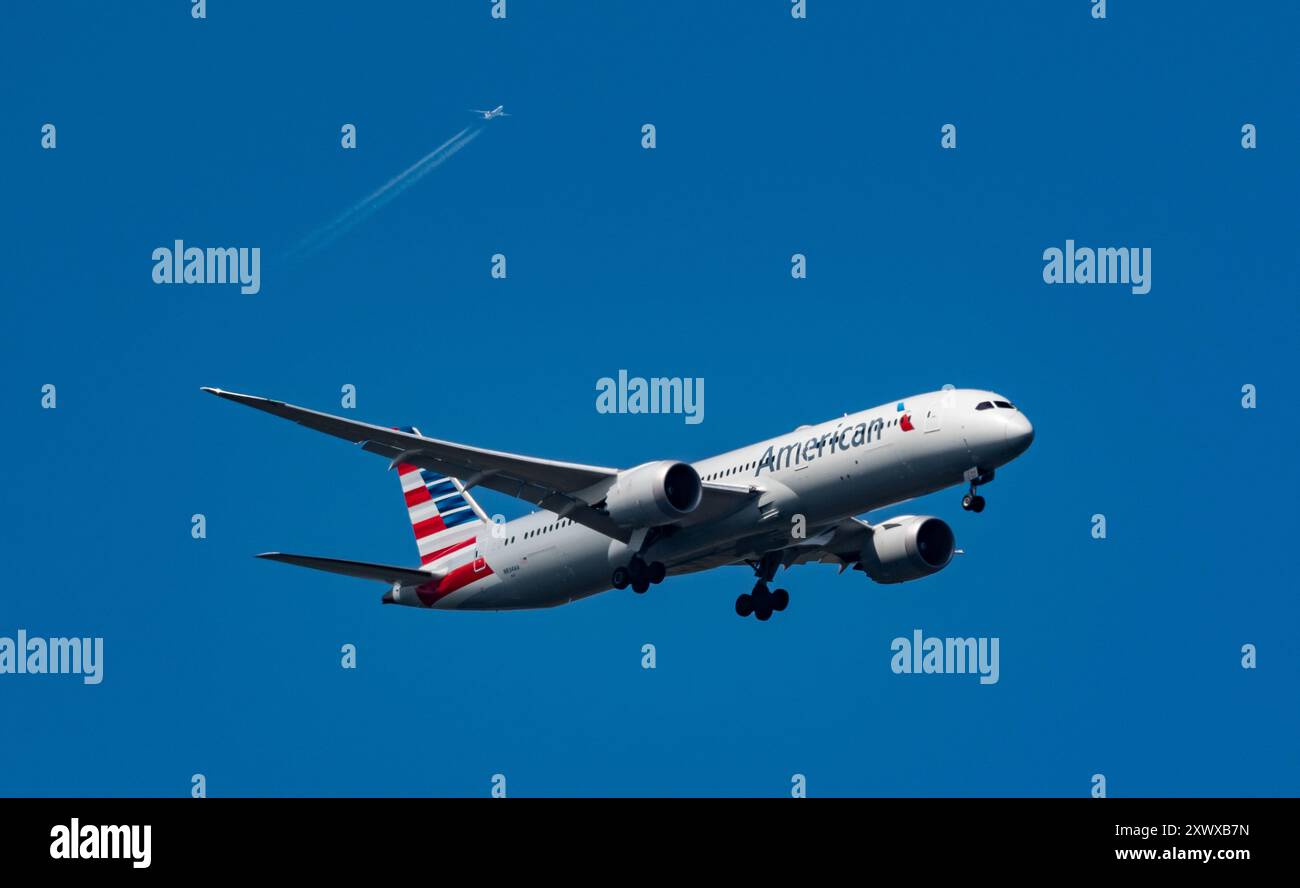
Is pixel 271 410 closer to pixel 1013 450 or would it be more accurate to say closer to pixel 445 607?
pixel 445 607

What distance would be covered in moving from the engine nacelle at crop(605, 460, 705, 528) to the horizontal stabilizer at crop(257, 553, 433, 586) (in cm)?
807

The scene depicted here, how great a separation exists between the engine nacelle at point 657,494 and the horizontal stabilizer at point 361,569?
8.07m

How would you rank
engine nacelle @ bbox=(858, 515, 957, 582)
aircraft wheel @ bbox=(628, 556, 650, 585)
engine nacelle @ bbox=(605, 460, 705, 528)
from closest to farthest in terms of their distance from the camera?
engine nacelle @ bbox=(605, 460, 705, 528), aircraft wheel @ bbox=(628, 556, 650, 585), engine nacelle @ bbox=(858, 515, 957, 582)

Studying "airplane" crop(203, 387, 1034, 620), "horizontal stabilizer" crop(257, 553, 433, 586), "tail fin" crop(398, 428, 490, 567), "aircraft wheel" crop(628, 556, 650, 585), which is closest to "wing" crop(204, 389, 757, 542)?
"airplane" crop(203, 387, 1034, 620)

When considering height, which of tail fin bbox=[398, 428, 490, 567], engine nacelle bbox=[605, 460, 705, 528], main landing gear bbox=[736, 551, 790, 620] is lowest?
main landing gear bbox=[736, 551, 790, 620]

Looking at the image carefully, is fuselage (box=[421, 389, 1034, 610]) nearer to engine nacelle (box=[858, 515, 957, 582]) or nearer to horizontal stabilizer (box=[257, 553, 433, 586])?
horizontal stabilizer (box=[257, 553, 433, 586])

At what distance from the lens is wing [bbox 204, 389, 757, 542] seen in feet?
175

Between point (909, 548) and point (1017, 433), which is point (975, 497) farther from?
point (909, 548)

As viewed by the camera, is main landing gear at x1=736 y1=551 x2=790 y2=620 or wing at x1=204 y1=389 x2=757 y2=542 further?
main landing gear at x1=736 y1=551 x2=790 y2=620

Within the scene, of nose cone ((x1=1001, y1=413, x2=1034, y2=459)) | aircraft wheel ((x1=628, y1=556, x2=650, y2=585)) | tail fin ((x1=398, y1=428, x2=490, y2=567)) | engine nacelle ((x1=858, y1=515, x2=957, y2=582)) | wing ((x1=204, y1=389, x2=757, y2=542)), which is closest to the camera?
nose cone ((x1=1001, y1=413, x2=1034, y2=459))

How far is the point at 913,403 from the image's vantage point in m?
53.1

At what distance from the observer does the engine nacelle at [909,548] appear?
60125mm

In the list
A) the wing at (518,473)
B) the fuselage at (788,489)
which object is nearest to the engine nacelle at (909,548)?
the fuselage at (788,489)

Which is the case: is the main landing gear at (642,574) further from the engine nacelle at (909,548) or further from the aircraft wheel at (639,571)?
the engine nacelle at (909,548)
